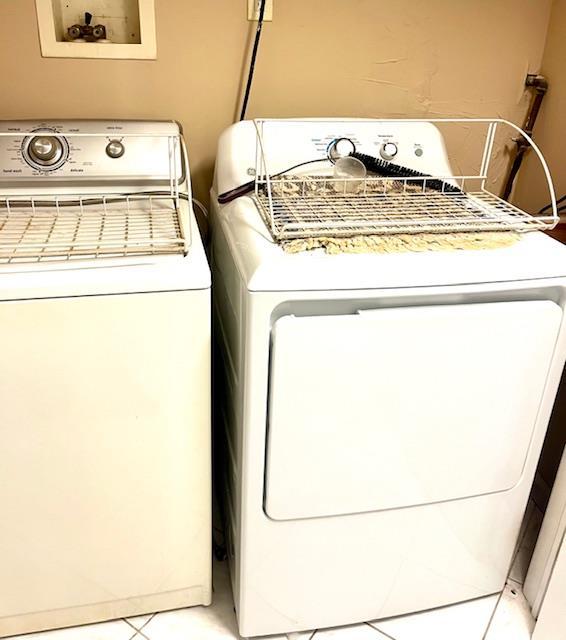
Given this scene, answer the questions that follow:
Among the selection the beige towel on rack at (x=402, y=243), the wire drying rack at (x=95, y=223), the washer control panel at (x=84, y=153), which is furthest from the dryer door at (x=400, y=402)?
the washer control panel at (x=84, y=153)

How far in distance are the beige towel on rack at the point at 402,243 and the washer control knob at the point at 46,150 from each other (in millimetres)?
582

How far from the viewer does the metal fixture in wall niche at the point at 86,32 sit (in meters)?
1.44

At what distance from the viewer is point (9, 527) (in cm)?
118

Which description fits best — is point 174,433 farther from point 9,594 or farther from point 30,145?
point 30,145

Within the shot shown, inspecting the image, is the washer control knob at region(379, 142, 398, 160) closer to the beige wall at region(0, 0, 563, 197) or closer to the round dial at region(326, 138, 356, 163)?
the round dial at region(326, 138, 356, 163)

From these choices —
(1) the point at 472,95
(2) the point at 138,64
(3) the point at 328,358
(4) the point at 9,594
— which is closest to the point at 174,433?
(3) the point at 328,358

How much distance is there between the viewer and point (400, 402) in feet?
3.65

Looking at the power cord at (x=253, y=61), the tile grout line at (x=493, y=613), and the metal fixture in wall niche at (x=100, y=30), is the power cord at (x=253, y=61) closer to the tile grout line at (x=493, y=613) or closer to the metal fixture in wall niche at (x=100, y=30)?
the metal fixture in wall niche at (x=100, y=30)

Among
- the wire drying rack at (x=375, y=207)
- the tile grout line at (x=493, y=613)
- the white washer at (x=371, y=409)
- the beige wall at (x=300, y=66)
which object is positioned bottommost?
the tile grout line at (x=493, y=613)

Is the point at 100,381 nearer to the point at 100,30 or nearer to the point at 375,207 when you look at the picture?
the point at 375,207

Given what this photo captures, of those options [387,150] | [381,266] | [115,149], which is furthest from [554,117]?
[115,149]

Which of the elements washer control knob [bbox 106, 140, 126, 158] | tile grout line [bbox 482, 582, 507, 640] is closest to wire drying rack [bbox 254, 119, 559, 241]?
washer control knob [bbox 106, 140, 126, 158]

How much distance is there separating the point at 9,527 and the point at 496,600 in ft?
3.54

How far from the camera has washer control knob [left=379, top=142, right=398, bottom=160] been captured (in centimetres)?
144
